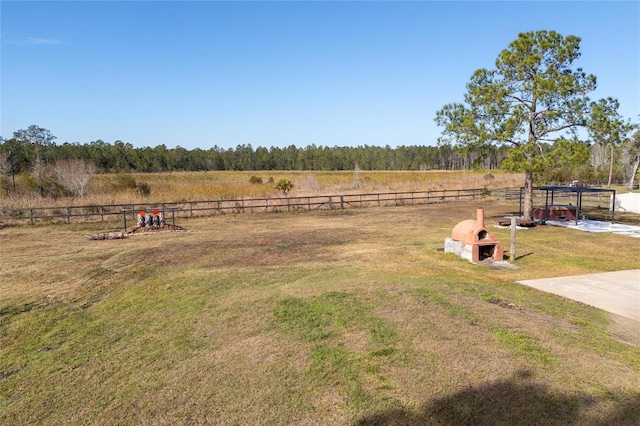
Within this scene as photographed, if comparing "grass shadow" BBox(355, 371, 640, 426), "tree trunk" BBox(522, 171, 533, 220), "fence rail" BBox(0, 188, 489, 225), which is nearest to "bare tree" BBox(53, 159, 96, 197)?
"fence rail" BBox(0, 188, 489, 225)

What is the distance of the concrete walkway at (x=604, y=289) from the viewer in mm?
7566

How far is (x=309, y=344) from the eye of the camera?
5.83 metres

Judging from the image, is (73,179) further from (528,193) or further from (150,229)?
(528,193)

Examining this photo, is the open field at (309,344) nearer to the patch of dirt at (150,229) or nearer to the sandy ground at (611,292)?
the sandy ground at (611,292)

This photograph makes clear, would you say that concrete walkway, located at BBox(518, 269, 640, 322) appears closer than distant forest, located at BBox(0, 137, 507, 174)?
Yes

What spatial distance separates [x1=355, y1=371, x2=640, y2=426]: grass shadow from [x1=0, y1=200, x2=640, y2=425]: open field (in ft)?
0.06

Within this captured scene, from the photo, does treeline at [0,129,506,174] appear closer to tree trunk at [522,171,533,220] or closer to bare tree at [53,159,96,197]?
bare tree at [53,159,96,197]

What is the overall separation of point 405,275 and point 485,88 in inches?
522

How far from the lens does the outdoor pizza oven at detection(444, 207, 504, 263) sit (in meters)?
11.2

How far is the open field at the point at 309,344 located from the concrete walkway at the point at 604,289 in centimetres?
47

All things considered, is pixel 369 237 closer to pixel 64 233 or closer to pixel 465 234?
pixel 465 234

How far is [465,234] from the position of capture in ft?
37.6

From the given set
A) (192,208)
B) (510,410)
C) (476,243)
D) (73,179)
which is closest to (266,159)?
(73,179)

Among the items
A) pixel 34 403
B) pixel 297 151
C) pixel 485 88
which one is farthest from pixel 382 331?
pixel 297 151
